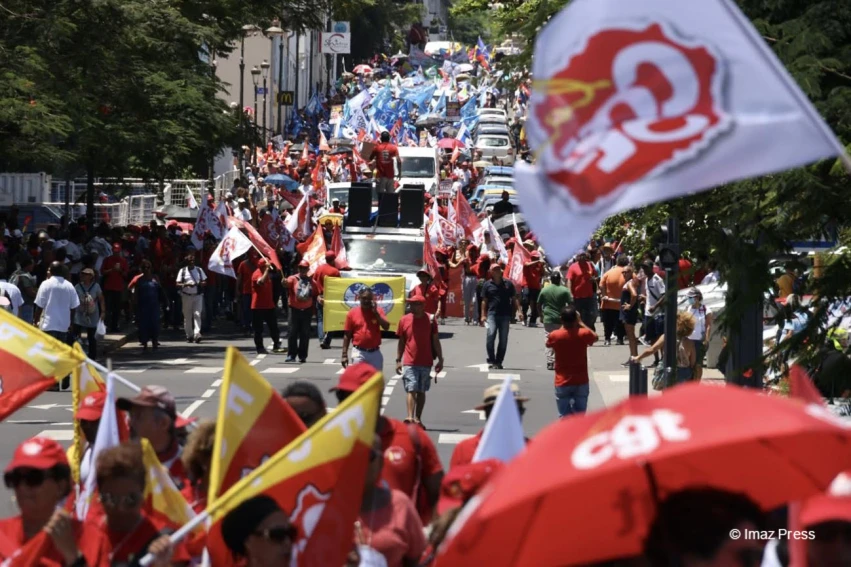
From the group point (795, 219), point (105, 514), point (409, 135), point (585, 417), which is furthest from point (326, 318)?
point (409, 135)

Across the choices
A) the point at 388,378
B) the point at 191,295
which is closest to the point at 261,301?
the point at 191,295

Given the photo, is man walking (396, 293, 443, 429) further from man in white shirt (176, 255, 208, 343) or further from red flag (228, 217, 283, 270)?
man in white shirt (176, 255, 208, 343)

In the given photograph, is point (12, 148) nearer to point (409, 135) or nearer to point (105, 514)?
point (105, 514)

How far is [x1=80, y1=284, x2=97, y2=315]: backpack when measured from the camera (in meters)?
23.1

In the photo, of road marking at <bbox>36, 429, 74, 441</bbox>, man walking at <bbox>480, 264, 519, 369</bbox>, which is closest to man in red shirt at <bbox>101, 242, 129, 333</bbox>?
man walking at <bbox>480, 264, 519, 369</bbox>

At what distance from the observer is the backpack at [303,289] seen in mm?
24659

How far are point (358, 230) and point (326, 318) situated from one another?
3.72 m

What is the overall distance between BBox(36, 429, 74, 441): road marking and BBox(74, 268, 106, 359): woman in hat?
19.7ft

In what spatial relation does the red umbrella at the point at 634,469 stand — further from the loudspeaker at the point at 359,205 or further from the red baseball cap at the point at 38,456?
the loudspeaker at the point at 359,205

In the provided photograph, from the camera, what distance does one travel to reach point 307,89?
106125 mm

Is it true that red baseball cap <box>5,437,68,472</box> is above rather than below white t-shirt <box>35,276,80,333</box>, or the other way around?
above

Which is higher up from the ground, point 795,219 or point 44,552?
point 795,219

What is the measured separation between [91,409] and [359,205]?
2379 centimetres

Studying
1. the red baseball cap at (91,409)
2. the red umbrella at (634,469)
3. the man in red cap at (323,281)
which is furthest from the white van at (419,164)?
the red umbrella at (634,469)
